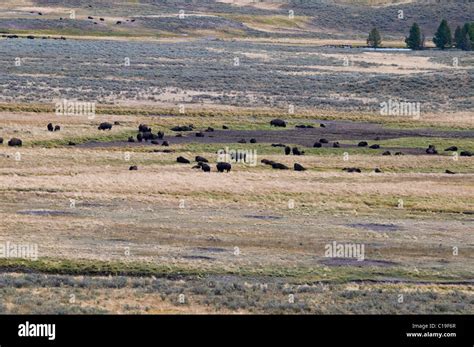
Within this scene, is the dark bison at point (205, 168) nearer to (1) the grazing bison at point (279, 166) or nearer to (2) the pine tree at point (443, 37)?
(1) the grazing bison at point (279, 166)

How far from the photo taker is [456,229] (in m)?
43.0

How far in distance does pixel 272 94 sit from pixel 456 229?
53504 mm

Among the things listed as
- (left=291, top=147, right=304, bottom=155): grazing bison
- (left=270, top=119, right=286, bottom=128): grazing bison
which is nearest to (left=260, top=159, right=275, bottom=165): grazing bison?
(left=291, top=147, right=304, bottom=155): grazing bison

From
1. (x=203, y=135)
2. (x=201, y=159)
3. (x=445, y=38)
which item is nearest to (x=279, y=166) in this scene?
(x=201, y=159)

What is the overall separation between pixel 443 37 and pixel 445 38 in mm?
407

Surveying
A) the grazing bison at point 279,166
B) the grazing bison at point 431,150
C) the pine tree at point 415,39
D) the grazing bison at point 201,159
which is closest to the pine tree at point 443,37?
the pine tree at point 415,39

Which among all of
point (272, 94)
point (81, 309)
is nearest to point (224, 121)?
point (272, 94)

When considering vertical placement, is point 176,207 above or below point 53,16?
below

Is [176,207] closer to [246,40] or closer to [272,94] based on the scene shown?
[272,94]

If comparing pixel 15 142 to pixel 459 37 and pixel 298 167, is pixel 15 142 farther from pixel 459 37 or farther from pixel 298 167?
pixel 459 37

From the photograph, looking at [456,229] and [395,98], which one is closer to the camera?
[456,229]

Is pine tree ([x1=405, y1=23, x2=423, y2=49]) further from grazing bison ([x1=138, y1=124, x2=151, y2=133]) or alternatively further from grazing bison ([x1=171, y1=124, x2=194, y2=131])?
grazing bison ([x1=138, y1=124, x2=151, y2=133])

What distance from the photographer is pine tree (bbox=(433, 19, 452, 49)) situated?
15700cm

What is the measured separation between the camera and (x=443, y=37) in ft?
516
